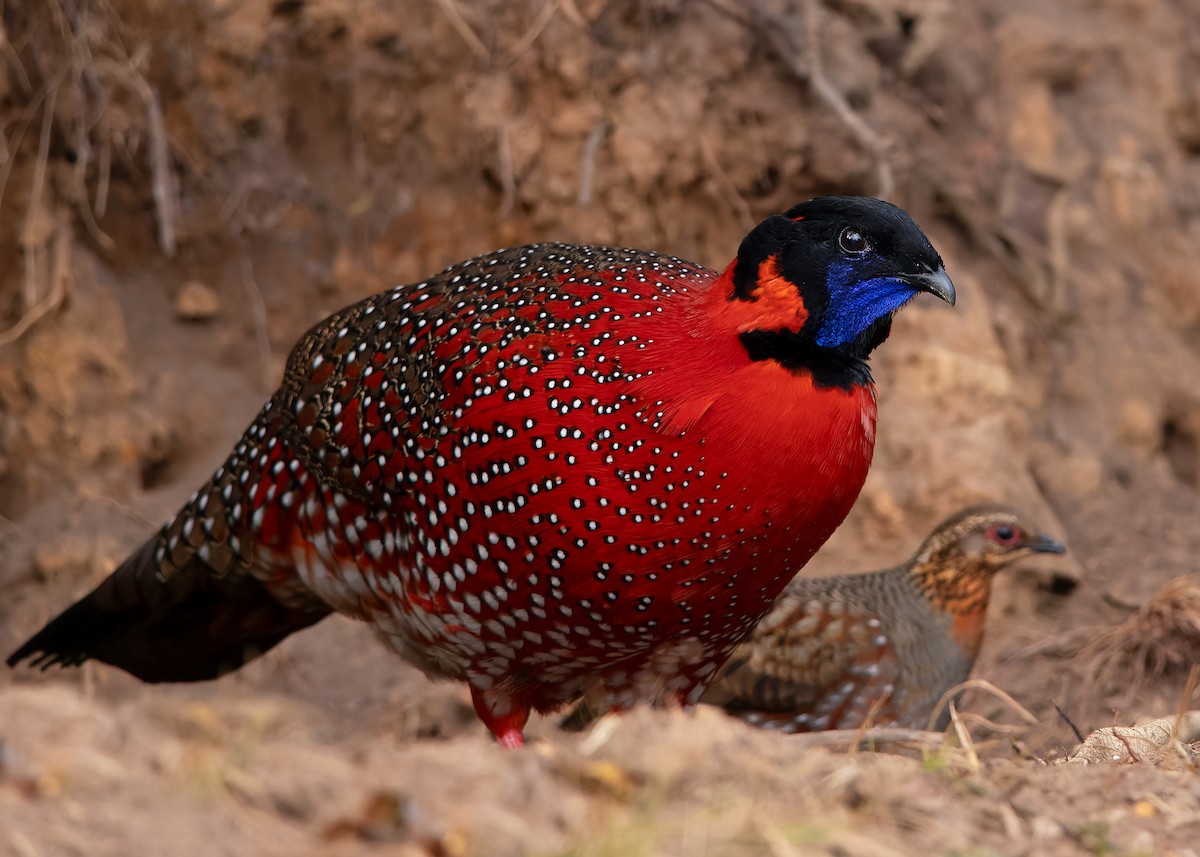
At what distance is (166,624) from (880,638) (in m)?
2.25

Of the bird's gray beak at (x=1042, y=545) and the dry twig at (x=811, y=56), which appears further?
the dry twig at (x=811, y=56)

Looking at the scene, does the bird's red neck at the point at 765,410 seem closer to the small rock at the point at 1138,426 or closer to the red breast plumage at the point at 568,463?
the red breast plumage at the point at 568,463

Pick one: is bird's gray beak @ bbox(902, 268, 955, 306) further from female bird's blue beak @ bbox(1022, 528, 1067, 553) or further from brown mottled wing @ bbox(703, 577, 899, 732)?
female bird's blue beak @ bbox(1022, 528, 1067, 553)

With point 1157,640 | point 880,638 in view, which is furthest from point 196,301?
point 1157,640

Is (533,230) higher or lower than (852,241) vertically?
lower

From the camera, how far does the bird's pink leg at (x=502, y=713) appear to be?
12.1ft

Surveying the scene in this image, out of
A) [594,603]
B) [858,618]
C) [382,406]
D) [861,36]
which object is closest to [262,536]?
[382,406]

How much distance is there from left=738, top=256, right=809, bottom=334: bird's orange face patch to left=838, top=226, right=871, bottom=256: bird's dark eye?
141mm

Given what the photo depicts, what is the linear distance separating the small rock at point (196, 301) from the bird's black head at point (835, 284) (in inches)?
124

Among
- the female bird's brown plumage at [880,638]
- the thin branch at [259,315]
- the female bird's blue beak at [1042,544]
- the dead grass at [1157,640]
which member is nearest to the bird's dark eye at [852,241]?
the female bird's brown plumage at [880,638]

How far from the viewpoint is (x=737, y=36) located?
19.3ft

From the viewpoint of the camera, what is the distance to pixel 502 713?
12.2ft

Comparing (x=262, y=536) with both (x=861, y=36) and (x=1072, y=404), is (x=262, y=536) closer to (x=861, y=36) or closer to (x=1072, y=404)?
(x=861, y=36)

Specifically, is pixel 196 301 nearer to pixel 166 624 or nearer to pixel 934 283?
pixel 166 624
